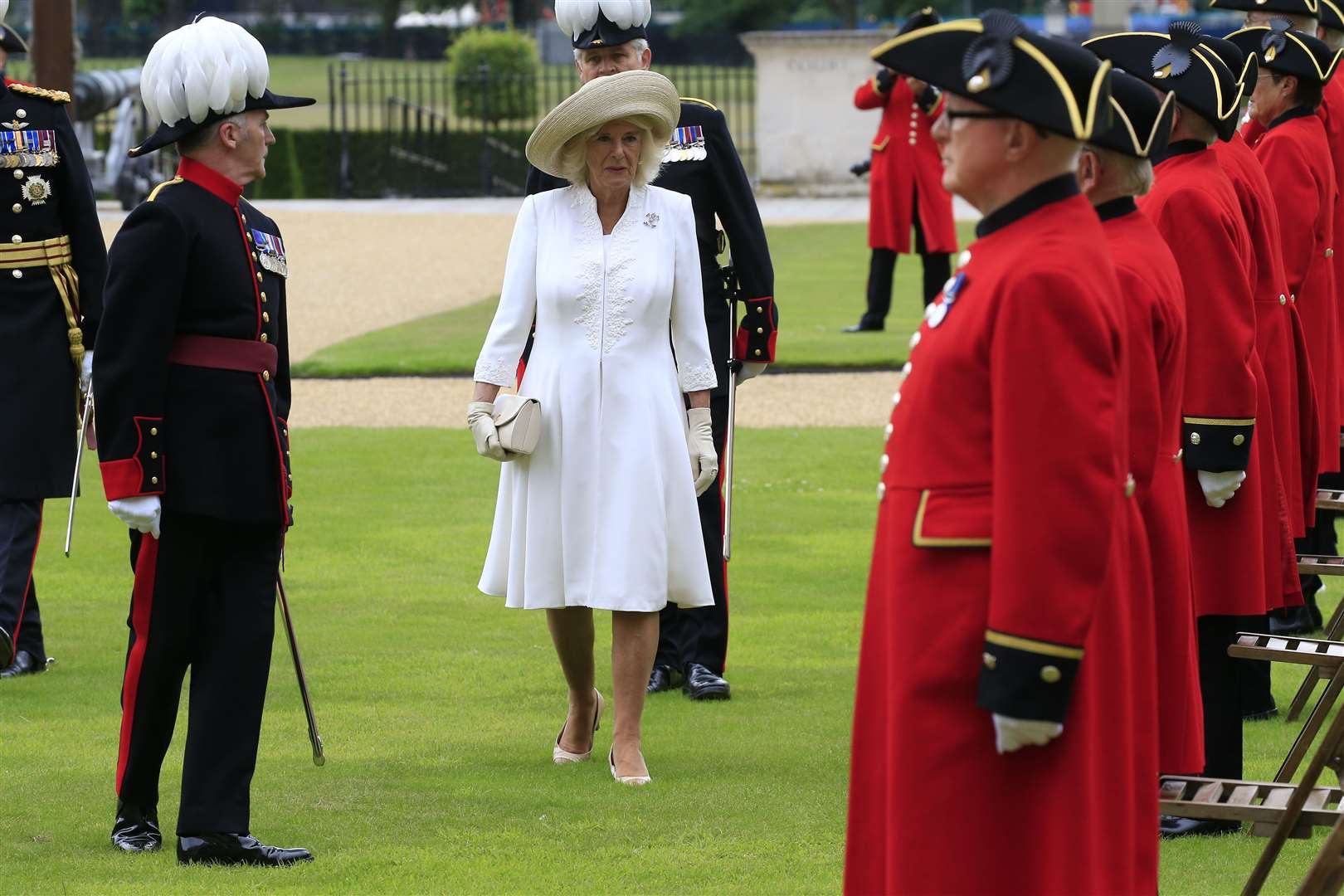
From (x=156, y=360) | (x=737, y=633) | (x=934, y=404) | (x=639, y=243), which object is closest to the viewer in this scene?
(x=934, y=404)

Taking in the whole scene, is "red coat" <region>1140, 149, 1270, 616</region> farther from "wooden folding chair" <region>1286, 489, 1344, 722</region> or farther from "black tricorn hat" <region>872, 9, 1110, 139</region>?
"black tricorn hat" <region>872, 9, 1110, 139</region>

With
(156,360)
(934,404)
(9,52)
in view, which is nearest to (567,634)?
(156,360)

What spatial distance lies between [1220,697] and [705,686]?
1757mm

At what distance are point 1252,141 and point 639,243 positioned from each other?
2232mm

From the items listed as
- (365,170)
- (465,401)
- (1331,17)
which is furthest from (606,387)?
(365,170)

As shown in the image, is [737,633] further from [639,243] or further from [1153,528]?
[1153,528]

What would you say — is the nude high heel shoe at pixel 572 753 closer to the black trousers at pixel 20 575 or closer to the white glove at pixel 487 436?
the white glove at pixel 487 436

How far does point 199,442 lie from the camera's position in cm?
459

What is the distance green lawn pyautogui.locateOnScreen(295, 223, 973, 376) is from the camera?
44.7 ft

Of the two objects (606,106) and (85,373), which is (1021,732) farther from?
(85,373)

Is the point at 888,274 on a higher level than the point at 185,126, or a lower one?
lower

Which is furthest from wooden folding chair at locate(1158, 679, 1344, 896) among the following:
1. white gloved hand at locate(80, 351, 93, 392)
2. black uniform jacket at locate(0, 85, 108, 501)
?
black uniform jacket at locate(0, 85, 108, 501)

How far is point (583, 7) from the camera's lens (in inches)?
227

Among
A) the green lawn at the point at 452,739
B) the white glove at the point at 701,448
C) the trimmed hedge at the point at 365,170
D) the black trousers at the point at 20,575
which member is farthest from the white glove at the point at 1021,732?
the trimmed hedge at the point at 365,170
